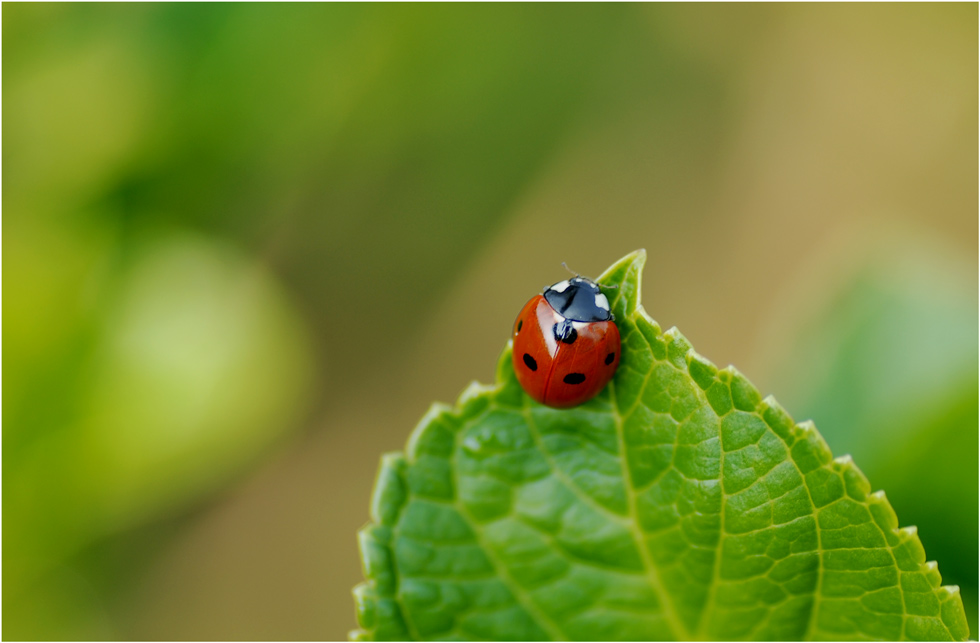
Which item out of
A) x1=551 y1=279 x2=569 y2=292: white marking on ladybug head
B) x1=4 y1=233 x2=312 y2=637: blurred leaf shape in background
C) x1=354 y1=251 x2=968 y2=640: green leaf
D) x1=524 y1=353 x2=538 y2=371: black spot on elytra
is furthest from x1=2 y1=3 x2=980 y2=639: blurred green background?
x1=354 y1=251 x2=968 y2=640: green leaf

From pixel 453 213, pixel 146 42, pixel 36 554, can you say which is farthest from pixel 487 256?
pixel 36 554

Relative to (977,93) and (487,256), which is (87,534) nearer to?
(487,256)

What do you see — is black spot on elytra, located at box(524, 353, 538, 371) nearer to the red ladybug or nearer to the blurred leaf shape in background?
the red ladybug

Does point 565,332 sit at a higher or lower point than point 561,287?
lower

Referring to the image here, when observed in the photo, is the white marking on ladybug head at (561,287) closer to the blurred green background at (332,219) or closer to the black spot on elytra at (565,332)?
the black spot on elytra at (565,332)

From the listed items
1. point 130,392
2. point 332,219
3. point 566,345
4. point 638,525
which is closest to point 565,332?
point 566,345

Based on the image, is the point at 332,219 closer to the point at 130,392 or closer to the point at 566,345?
the point at 130,392

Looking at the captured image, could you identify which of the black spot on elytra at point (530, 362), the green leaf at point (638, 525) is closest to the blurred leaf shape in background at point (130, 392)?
the black spot on elytra at point (530, 362)
